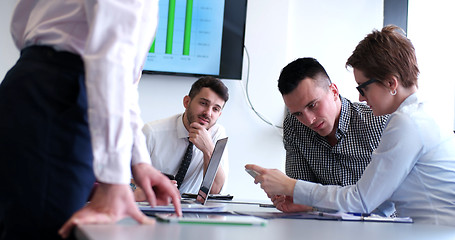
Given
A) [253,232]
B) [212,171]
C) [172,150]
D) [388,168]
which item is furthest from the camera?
[172,150]

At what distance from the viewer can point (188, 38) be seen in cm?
359

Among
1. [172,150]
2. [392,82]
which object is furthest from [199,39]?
[392,82]

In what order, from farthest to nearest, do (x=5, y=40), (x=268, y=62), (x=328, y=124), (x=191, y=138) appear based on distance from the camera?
(x=268, y=62) → (x=5, y=40) → (x=191, y=138) → (x=328, y=124)

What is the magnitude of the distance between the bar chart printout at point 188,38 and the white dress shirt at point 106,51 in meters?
2.59

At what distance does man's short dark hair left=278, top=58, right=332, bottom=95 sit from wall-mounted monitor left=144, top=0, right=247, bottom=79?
116 centimetres

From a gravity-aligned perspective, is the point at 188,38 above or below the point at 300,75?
above

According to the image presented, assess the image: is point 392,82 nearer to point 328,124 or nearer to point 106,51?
point 328,124

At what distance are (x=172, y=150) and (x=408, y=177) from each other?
162cm

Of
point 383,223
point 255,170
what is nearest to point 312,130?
point 255,170

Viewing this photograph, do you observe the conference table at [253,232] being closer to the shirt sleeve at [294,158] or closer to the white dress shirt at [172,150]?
the shirt sleeve at [294,158]

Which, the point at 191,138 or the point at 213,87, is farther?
the point at 213,87

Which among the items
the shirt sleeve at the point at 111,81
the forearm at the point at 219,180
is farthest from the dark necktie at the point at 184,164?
the shirt sleeve at the point at 111,81

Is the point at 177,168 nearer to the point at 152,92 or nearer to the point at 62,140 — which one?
the point at 152,92

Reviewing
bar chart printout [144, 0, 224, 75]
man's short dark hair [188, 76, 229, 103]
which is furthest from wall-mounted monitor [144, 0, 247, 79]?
man's short dark hair [188, 76, 229, 103]
